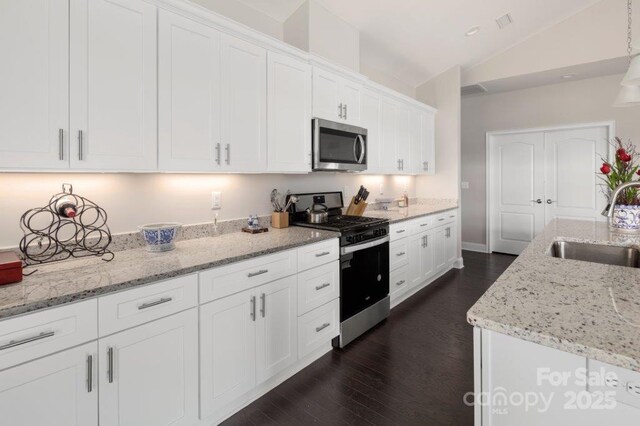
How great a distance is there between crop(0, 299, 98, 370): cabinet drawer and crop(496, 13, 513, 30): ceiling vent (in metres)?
4.90

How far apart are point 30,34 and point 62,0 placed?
0.74 feet

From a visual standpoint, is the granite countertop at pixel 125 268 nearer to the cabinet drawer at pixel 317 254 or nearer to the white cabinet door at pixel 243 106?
the cabinet drawer at pixel 317 254

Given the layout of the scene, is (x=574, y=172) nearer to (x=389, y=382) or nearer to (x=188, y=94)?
(x=389, y=382)

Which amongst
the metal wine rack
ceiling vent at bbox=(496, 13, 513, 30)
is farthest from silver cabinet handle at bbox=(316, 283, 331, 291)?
ceiling vent at bbox=(496, 13, 513, 30)

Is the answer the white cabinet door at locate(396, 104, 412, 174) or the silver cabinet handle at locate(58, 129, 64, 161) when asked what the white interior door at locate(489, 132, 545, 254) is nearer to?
the white cabinet door at locate(396, 104, 412, 174)

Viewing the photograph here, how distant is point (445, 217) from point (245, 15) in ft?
11.3

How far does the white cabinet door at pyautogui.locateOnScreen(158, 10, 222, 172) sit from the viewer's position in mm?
1865

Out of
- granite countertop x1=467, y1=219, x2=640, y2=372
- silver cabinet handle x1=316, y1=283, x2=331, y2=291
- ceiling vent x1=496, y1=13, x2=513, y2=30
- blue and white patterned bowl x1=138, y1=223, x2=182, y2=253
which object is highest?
ceiling vent x1=496, y1=13, x2=513, y2=30

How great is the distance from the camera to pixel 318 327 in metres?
2.40

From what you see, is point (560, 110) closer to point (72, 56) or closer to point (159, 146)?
point (159, 146)

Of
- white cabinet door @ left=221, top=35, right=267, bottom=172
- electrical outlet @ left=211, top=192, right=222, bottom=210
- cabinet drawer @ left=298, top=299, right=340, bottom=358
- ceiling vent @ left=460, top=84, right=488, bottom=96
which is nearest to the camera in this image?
white cabinet door @ left=221, top=35, right=267, bottom=172

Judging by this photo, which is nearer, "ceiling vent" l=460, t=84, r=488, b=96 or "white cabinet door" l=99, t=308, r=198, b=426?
"white cabinet door" l=99, t=308, r=198, b=426

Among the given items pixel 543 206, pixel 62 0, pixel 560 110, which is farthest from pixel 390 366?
pixel 560 110

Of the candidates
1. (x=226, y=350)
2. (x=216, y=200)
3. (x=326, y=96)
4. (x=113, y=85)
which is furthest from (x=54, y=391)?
(x=326, y=96)
